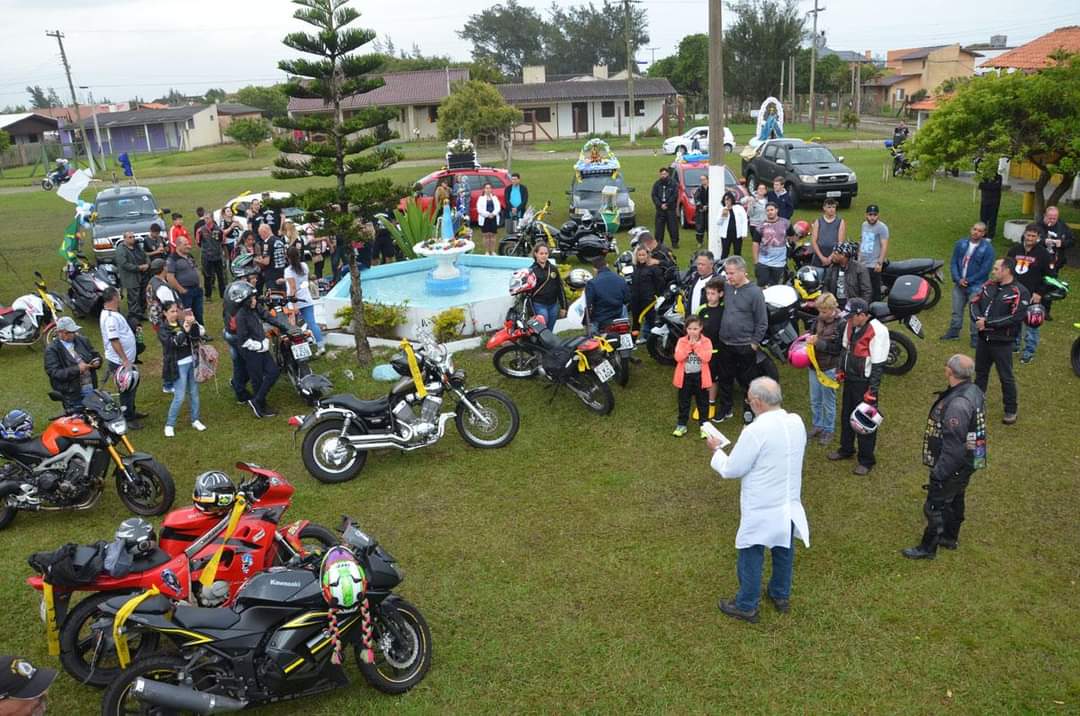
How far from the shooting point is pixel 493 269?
45.1 feet

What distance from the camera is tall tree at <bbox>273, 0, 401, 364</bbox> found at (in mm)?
9156

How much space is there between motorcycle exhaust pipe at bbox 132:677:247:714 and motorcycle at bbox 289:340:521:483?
331 centimetres

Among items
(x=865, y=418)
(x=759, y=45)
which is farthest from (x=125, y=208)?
(x=759, y=45)

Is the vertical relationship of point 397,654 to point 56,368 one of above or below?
below

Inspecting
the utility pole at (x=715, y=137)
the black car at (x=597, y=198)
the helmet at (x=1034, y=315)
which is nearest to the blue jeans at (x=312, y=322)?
the utility pole at (x=715, y=137)

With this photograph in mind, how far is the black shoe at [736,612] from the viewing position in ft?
17.2

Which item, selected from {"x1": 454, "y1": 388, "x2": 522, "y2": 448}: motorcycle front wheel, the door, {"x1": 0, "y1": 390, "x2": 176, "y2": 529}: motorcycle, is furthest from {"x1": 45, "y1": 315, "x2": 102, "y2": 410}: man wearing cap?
the door

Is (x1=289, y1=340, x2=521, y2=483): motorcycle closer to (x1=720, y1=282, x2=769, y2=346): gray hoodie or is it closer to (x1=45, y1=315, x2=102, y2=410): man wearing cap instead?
(x1=45, y1=315, x2=102, y2=410): man wearing cap

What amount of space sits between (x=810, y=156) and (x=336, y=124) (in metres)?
14.2

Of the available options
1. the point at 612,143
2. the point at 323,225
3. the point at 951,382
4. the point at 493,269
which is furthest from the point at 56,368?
the point at 612,143

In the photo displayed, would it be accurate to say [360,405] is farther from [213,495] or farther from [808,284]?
[808,284]

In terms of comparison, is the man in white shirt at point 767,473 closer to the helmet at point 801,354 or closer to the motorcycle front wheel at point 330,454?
the helmet at point 801,354

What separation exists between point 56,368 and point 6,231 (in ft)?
63.8

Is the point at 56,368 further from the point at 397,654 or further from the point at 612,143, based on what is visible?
the point at 612,143
